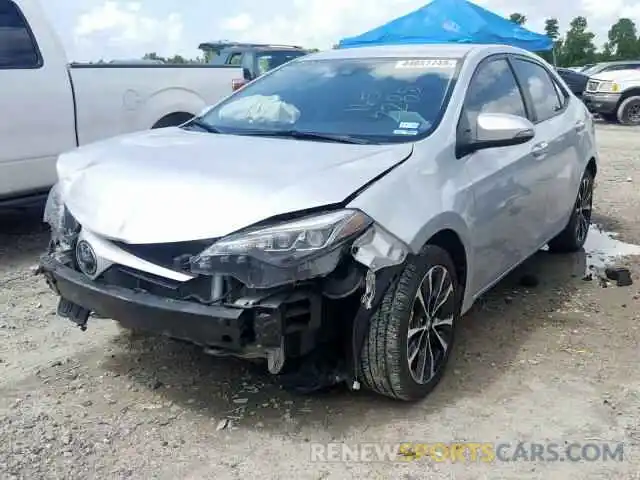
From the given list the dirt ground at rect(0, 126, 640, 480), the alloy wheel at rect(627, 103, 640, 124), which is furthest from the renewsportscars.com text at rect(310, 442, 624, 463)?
the alloy wheel at rect(627, 103, 640, 124)

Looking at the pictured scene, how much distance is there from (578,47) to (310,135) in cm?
5415

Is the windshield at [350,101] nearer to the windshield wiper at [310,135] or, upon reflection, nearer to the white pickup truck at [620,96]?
the windshield wiper at [310,135]

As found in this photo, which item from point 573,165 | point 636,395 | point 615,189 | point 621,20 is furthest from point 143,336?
point 621,20

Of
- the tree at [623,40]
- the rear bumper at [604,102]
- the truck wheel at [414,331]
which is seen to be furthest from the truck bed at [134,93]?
the tree at [623,40]

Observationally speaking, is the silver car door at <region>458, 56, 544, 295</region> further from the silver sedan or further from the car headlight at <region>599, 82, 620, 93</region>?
the car headlight at <region>599, 82, 620, 93</region>

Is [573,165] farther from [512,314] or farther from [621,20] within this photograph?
[621,20]

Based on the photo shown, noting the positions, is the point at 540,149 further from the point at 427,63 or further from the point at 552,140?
the point at 427,63

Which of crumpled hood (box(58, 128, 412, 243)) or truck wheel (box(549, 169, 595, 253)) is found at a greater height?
crumpled hood (box(58, 128, 412, 243))

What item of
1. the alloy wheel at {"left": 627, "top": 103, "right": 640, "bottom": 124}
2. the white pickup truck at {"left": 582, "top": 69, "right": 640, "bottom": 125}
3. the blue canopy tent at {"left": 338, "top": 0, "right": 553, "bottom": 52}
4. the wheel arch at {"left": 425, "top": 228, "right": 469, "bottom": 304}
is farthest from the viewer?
the alloy wheel at {"left": 627, "top": 103, "right": 640, "bottom": 124}

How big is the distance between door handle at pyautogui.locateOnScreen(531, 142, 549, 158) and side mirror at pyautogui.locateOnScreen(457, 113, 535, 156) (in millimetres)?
740

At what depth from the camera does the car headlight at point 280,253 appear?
279cm

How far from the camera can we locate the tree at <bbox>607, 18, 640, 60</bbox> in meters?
52.4

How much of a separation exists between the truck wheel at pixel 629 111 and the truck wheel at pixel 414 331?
1594cm

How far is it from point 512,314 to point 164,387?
229 centimetres
